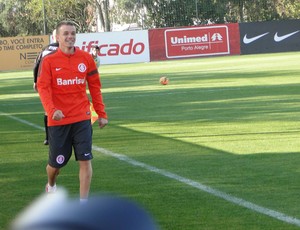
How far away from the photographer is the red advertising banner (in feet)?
177

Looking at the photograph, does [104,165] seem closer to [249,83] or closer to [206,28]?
[249,83]

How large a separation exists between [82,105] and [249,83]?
72.1 ft

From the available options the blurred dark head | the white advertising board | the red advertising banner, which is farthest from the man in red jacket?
the red advertising banner

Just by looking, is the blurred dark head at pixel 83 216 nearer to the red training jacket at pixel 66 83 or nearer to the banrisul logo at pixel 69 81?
the red training jacket at pixel 66 83

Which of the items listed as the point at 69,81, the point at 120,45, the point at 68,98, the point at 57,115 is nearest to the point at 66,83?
the point at 69,81

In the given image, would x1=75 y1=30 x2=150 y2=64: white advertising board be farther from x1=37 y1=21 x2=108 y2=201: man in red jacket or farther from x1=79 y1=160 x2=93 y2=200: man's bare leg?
x1=79 y1=160 x2=93 y2=200: man's bare leg

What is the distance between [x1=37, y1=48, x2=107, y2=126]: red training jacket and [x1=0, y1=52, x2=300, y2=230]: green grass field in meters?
1.17

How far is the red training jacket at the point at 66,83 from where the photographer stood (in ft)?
28.3

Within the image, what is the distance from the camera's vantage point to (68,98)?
880 cm

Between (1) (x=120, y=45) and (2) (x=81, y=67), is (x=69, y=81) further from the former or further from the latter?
(1) (x=120, y=45)

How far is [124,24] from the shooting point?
Answer: 281ft

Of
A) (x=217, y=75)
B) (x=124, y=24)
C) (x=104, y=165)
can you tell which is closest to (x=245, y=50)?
(x=217, y=75)

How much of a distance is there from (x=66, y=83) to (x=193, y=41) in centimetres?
4621

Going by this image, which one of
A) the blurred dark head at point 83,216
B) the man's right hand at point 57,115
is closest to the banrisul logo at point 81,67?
the man's right hand at point 57,115
